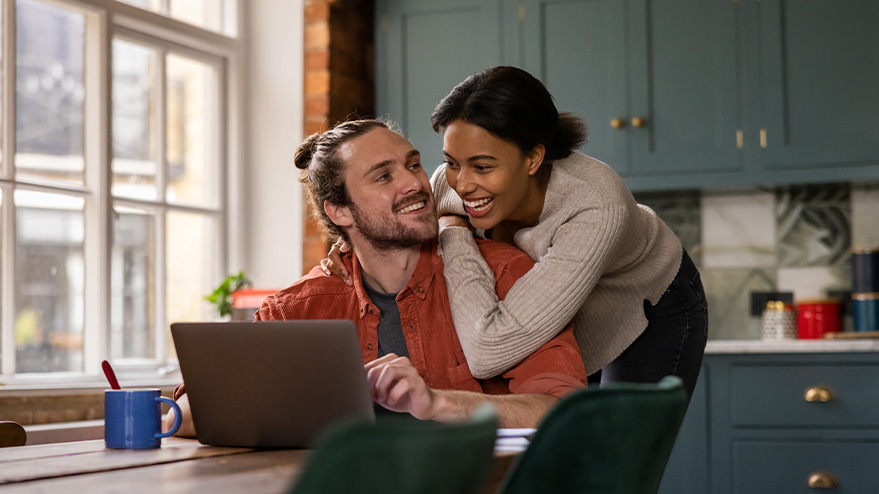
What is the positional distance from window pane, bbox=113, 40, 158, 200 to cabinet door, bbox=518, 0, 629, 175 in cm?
143

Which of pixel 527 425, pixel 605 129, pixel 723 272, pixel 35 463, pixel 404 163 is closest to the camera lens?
pixel 35 463

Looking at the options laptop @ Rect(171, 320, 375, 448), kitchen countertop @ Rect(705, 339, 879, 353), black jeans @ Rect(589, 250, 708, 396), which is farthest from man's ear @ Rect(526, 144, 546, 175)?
kitchen countertop @ Rect(705, 339, 879, 353)

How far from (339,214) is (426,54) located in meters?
2.10

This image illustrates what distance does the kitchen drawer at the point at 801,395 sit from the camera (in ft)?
10.4

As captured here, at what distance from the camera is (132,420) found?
140 centimetres

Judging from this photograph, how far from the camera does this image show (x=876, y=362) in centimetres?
317

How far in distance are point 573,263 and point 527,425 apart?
39cm

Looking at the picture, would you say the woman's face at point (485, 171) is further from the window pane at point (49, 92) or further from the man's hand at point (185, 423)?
the window pane at point (49, 92)

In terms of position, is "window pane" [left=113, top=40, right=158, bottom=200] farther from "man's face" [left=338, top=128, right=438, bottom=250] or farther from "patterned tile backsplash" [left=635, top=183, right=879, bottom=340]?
"patterned tile backsplash" [left=635, top=183, right=879, bottom=340]

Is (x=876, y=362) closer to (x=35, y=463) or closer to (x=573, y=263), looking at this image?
(x=573, y=263)

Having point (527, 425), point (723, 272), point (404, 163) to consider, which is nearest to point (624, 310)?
point (404, 163)

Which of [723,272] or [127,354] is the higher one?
[723,272]

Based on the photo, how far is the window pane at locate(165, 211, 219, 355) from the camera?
3658mm

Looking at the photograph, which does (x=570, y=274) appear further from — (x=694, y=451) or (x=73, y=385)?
(x=73, y=385)
